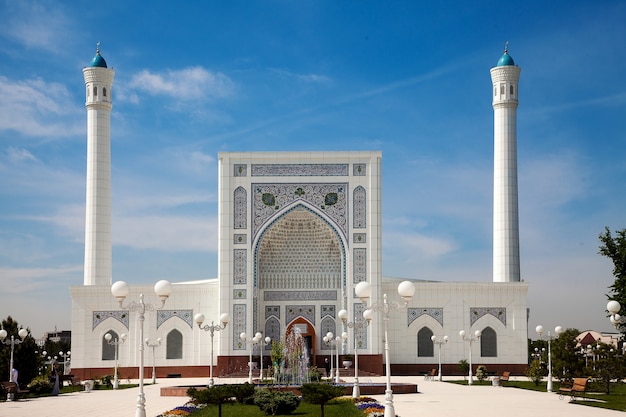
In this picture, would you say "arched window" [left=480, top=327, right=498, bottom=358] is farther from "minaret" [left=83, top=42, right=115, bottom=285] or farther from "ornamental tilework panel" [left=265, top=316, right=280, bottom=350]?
"minaret" [left=83, top=42, right=115, bottom=285]

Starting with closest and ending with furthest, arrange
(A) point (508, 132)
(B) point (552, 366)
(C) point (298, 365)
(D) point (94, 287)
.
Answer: (B) point (552, 366)
(C) point (298, 365)
(D) point (94, 287)
(A) point (508, 132)

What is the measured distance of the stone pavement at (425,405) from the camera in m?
15.6

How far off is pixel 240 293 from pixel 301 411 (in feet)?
49.5

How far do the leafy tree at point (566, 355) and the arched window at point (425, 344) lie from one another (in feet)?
25.9

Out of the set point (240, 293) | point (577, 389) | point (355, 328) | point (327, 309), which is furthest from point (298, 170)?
point (577, 389)

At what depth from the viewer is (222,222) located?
103 ft

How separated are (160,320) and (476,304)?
1115 centimetres

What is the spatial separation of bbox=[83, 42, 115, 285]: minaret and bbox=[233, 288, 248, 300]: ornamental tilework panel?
480cm

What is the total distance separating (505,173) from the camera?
108 ft

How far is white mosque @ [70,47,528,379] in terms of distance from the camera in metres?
31.0

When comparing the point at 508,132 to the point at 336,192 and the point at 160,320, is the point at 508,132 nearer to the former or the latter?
the point at 336,192

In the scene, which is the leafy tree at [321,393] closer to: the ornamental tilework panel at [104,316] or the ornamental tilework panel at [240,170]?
the ornamental tilework panel at [240,170]

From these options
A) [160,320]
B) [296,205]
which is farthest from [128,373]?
[296,205]

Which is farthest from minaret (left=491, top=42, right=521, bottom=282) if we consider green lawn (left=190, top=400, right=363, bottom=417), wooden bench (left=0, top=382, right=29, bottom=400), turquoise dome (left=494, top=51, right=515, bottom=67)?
wooden bench (left=0, top=382, right=29, bottom=400)
